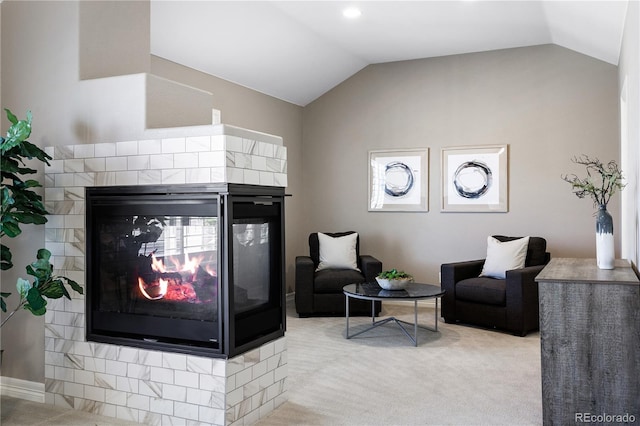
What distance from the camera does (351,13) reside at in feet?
16.5

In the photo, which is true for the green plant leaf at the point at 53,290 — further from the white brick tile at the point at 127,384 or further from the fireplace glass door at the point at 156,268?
the white brick tile at the point at 127,384

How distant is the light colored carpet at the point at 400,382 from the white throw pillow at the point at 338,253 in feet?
3.20

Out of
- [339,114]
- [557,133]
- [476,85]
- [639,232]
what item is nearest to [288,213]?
[339,114]

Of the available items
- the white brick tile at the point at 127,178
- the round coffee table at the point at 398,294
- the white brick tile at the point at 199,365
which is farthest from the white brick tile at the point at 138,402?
the round coffee table at the point at 398,294

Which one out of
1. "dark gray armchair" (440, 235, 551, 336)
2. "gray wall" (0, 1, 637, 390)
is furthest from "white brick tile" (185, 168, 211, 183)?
"dark gray armchair" (440, 235, 551, 336)

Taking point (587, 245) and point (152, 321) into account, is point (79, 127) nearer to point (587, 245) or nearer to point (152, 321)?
point (152, 321)

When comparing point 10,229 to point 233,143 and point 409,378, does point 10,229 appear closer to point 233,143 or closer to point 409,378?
point 233,143

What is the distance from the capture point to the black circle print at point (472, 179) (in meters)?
6.18

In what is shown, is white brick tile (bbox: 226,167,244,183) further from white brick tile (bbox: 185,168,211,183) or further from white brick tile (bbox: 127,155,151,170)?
white brick tile (bbox: 127,155,151,170)

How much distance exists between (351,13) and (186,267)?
10.3 feet

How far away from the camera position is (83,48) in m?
3.29

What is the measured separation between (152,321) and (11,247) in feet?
3.86

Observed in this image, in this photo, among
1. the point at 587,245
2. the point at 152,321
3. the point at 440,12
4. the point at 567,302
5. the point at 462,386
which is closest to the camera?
the point at 567,302

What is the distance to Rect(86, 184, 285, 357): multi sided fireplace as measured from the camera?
2834 mm
